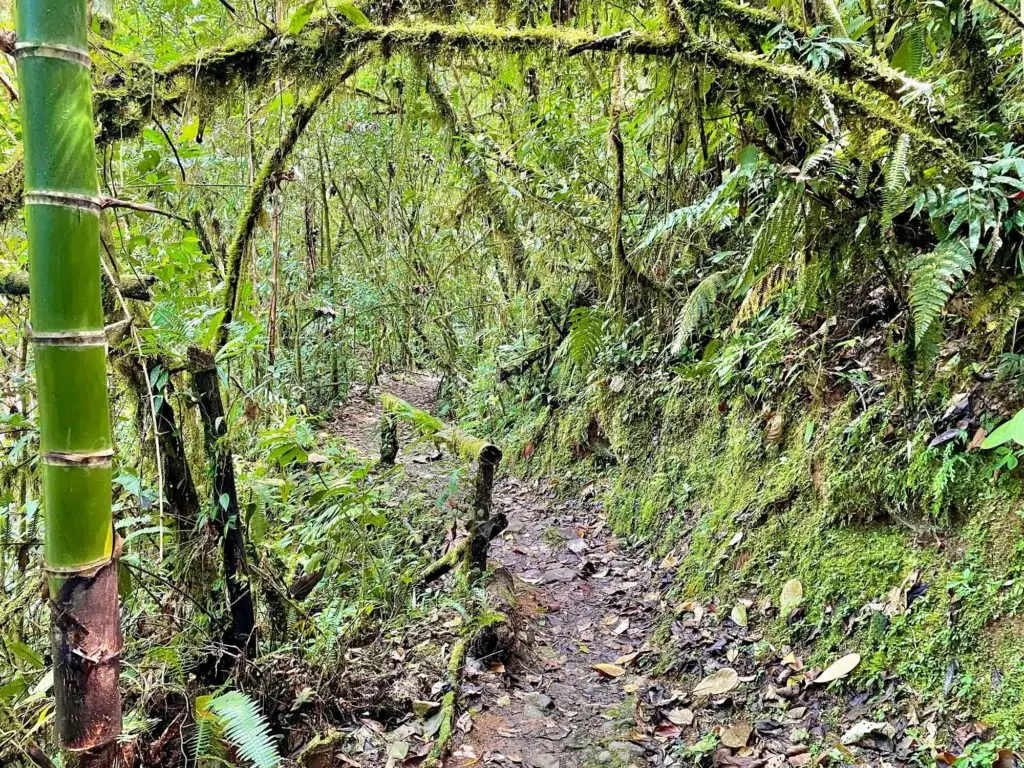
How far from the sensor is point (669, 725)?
307 cm

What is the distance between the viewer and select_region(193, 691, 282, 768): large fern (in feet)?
6.25

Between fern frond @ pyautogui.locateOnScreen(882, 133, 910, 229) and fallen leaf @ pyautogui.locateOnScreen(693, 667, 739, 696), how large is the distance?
2.30 metres

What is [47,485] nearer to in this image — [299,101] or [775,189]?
[299,101]

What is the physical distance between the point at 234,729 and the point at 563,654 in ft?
7.83

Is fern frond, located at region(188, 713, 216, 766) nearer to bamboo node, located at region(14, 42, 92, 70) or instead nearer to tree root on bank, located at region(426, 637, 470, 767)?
tree root on bank, located at region(426, 637, 470, 767)

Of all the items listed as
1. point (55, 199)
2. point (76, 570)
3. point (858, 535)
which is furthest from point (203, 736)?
point (858, 535)

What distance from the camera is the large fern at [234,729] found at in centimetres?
191

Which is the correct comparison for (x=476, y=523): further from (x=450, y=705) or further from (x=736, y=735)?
(x=736, y=735)

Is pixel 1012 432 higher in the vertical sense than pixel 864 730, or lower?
higher

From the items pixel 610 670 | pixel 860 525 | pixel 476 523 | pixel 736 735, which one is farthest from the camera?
pixel 476 523

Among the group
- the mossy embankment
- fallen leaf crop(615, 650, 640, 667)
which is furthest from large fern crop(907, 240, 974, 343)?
fallen leaf crop(615, 650, 640, 667)

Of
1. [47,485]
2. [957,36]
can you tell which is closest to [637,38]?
[957,36]

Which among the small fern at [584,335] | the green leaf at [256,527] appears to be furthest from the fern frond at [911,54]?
the small fern at [584,335]

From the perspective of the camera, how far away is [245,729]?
1959mm
